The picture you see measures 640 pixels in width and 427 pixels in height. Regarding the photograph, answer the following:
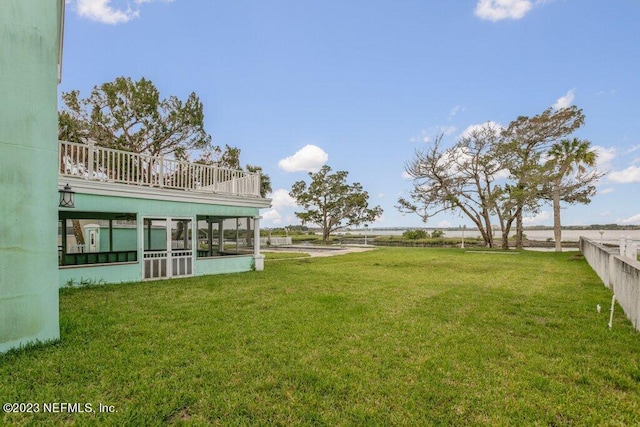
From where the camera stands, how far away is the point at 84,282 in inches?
310

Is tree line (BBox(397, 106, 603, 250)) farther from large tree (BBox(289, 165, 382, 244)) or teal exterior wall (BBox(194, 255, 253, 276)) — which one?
teal exterior wall (BBox(194, 255, 253, 276))

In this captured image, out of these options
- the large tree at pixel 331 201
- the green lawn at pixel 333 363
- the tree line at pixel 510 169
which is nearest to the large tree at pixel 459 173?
the tree line at pixel 510 169

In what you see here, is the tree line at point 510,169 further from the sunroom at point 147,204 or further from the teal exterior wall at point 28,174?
the teal exterior wall at point 28,174

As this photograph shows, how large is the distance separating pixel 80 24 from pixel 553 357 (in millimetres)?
16864

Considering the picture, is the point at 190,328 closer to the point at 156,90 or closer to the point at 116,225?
the point at 116,225

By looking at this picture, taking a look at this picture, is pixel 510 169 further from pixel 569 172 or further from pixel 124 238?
pixel 124 238

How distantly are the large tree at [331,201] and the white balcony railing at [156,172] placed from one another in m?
19.2

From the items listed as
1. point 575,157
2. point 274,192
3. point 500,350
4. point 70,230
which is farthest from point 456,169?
point 70,230

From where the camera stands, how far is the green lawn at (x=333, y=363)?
2.61 meters

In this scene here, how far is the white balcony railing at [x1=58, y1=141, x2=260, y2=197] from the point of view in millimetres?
8008

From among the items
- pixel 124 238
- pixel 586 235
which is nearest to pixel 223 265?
pixel 124 238

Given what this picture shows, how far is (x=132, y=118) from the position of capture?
16562mm

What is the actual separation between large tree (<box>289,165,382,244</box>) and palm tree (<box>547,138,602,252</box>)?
14.5m

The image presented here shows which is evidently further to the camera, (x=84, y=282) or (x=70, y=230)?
(x=70, y=230)
